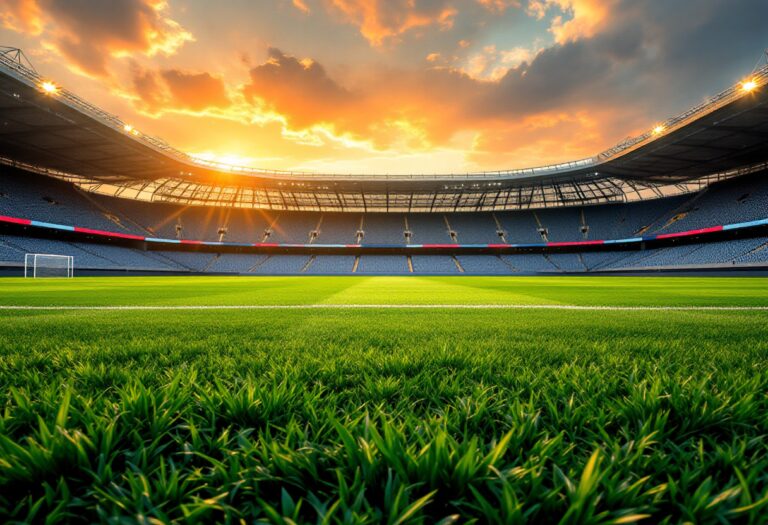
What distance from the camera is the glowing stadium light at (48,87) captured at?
2203 cm

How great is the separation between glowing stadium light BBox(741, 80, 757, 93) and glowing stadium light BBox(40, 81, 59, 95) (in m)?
44.0

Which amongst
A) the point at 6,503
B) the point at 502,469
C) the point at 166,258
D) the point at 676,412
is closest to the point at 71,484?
the point at 6,503

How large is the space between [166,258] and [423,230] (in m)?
36.6

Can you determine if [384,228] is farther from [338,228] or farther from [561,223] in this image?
[561,223]

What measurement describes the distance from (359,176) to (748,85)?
112ft

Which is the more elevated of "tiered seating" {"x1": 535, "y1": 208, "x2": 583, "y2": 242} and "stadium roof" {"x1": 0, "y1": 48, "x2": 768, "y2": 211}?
"stadium roof" {"x1": 0, "y1": 48, "x2": 768, "y2": 211}

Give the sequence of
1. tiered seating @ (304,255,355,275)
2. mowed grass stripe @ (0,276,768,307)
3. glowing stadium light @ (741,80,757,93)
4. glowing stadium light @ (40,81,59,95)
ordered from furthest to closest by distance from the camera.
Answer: tiered seating @ (304,255,355,275)
glowing stadium light @ (741,80,757,93)
glowing stadium light @ (40,81,59,95)
mowed grass stripe @ (0,276,768,307)

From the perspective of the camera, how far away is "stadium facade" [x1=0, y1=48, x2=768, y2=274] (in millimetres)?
29312

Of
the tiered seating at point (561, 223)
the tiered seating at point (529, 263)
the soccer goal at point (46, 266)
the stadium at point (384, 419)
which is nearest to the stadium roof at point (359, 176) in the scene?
the tiered seating at point (561, 223)

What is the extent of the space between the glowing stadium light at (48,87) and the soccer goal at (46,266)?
1224 cm

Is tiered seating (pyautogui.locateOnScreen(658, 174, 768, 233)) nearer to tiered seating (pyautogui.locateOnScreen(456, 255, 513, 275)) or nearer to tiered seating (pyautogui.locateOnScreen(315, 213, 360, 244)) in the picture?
tiered seating (pyautogui.locateOnScreen(456, 255, 513, 275))

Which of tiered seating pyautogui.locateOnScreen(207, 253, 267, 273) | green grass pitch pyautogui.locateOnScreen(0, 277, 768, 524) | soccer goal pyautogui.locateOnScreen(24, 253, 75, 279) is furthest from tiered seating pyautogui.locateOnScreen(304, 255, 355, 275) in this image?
green grass pitch pyautogui.locateOnScreen(0, 277, 768, 524)

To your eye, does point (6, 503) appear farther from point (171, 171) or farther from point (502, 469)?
point (171, 171)

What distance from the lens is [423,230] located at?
55.0 m
